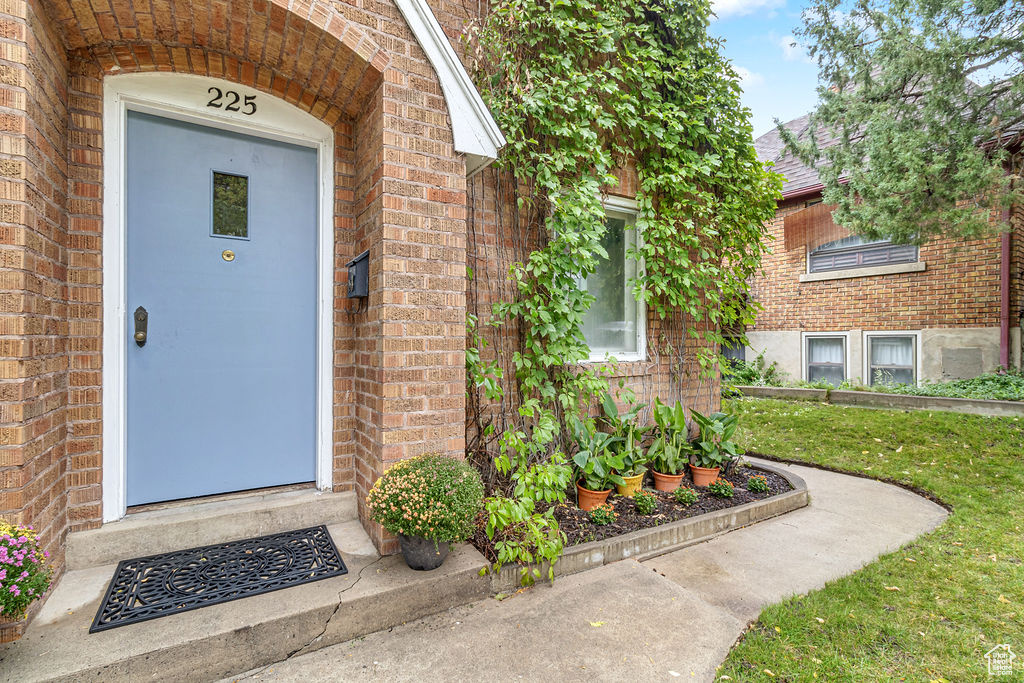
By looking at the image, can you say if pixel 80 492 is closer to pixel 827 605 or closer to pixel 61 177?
pixel 61 177

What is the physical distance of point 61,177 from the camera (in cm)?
225

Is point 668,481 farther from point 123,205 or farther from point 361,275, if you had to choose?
point 123,205

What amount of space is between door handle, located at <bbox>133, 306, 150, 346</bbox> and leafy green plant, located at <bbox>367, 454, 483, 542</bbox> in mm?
1452

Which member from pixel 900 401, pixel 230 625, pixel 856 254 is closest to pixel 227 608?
pixel 230 625

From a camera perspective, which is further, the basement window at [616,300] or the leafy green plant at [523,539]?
the basement window at [616,300]

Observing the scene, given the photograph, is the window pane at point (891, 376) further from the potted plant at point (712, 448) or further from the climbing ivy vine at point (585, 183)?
the potted plant at point (712, 448)

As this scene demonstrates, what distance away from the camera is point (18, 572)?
165 cm

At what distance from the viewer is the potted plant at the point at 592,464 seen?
3.49 m

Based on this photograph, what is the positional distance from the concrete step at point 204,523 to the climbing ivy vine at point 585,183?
1044 mm

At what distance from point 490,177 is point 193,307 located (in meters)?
2.06

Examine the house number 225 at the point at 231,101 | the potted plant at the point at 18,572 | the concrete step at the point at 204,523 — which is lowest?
the concrete step at the point at 204,523

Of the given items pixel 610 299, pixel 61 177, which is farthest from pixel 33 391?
pixel 610 299

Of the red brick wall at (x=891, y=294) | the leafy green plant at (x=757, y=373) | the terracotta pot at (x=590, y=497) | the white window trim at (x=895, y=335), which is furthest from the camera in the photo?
the leafy green plant at (x=757, y=373)

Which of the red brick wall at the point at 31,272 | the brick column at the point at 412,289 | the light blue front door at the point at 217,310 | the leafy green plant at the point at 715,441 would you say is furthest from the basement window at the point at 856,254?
the red brick wall at the point at 31,272
